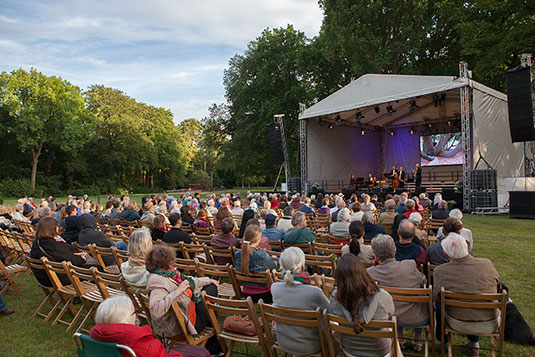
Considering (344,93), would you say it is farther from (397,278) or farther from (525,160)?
(397,278)

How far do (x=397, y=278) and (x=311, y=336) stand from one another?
2.89ft

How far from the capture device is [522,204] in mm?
11070

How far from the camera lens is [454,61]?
2158cm

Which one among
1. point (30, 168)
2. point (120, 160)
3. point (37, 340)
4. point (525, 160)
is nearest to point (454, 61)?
point (525, 160)

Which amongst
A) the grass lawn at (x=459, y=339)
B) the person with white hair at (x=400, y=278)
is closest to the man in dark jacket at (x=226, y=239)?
the grass lawn at (x=459, y=339)

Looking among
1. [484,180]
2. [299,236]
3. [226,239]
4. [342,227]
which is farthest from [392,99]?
[226,239]

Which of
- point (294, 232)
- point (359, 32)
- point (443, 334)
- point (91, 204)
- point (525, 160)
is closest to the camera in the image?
point (443, 334)

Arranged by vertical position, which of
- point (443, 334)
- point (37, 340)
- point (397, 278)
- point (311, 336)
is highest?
point (397, 278)

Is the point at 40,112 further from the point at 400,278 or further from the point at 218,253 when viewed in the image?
the point at 400,278

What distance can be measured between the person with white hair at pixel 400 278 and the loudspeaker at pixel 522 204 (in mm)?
10532

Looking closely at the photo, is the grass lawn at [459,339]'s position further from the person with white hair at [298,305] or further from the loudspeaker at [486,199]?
the loudspeaker at [486,199]

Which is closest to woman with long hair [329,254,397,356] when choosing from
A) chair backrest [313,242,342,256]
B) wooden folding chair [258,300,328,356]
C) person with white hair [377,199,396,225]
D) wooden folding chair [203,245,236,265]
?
wooden folding chair [258,300,328,356]

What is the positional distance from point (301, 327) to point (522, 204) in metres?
11.6

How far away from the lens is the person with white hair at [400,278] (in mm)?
2691
